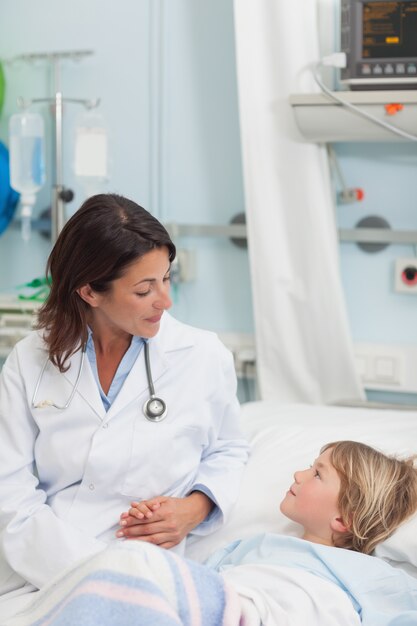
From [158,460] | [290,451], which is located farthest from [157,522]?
[290,451]

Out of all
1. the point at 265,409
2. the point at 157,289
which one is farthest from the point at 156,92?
the point at 157,289

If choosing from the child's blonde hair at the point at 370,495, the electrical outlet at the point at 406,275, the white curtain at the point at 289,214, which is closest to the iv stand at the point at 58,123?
the white curtain at the point at 289,214

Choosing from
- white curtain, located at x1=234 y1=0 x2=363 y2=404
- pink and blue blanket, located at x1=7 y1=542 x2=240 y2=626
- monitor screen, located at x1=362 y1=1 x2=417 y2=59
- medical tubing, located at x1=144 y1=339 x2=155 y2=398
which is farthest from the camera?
white curtain, located at x1=234 y1=0 x2=363 y2=404

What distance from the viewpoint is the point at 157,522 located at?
174 centimetres

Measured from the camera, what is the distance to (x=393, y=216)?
271 centimetres

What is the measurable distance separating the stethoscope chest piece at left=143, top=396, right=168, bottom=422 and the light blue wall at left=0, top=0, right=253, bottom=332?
1.18 meters

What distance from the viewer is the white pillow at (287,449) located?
189cm

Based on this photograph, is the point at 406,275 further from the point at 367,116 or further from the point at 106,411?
the point at 106,411

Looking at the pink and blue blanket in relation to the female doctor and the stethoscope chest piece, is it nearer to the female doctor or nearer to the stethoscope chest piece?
the female doctor

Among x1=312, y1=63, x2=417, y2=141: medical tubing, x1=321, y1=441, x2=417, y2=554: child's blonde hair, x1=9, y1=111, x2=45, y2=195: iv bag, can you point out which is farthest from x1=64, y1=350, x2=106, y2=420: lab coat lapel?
x1=9, y1=111, x2=45, y2=195: iv bag

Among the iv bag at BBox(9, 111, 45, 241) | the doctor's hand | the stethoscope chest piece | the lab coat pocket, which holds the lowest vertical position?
the doctor's hand

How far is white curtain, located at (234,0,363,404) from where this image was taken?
104 inches

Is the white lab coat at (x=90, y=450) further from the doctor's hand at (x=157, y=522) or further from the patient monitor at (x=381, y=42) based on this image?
the patient monitor at (x=381, y=42)

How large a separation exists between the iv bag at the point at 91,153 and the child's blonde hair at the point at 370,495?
1.48 meters
